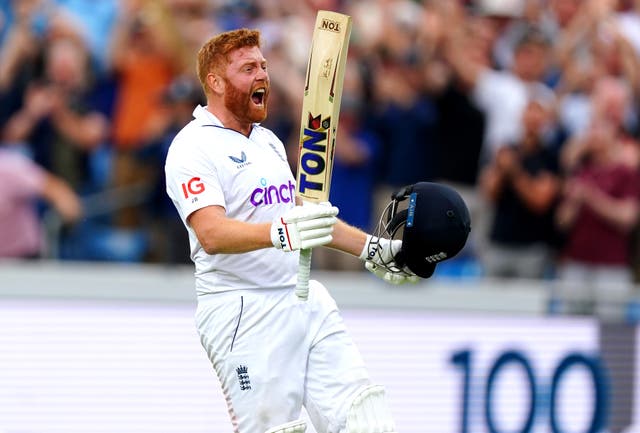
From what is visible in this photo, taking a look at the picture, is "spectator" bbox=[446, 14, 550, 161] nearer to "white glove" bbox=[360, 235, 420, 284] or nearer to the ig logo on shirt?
"white glove" bbox=[360, 235, 420, 284]

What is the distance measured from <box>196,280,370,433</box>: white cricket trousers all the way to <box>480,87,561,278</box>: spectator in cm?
440

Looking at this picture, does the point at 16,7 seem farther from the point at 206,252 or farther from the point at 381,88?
the point at 206,252

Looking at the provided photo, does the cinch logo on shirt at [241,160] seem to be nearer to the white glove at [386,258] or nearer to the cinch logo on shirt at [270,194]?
the cinch logo on shirt at [270,194]

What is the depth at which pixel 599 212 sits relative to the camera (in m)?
9.93

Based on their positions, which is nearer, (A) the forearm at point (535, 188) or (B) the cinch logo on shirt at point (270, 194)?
(B) the cinch logo on shirt at point (270, 194)

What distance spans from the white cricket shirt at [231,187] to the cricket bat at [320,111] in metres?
0.25

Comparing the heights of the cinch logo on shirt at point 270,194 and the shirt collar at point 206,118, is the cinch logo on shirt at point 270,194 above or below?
below

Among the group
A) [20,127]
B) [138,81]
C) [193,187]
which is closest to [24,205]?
[20,127]

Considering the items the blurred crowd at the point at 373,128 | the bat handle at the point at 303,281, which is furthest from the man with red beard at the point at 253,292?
the blurred crowd at the point at 373,128

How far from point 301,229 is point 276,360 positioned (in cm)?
81

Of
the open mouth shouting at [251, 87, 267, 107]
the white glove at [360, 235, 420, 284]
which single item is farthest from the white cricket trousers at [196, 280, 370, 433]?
the open mouth shouting at [251, 87, 267, 107]

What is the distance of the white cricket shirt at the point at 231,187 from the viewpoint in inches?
222

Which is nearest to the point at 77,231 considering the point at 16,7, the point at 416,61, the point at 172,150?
the point at 16,7

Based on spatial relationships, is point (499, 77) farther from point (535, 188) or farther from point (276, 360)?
point (276, 360)
